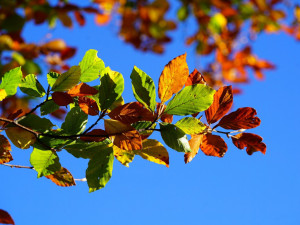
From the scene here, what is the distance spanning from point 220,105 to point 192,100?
63 millimetres

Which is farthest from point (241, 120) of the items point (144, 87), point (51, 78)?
point (51, 78)

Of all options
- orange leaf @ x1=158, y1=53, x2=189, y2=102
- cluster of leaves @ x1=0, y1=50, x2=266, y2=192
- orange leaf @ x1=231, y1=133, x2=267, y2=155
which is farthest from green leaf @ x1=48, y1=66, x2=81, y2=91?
orange leaf @ x1=231, y1=133, x2=267, y2=155

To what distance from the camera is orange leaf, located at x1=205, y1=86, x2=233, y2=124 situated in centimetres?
44

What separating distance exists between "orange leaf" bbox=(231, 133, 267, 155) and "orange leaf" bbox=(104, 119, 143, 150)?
0.15 meters

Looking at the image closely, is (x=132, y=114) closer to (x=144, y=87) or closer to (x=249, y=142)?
(x=144, y=87)

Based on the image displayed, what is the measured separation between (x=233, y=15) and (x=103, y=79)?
84.4 inches

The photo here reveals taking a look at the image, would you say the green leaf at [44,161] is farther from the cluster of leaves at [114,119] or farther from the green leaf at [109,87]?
the green leaf at [109,87]

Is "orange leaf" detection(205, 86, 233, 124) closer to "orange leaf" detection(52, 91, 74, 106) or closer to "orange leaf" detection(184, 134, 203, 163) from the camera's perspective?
"orange leaf" detection(184, 134, 203, 163)

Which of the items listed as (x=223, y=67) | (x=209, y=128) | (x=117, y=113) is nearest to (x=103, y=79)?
(x=117, y=113)

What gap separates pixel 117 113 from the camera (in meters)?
0.40

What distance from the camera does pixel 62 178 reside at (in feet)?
1.57

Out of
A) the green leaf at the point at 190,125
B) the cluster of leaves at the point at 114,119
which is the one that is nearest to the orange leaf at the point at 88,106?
the cluster of leaves at the point at 114,119

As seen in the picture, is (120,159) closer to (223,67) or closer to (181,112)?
(181,112)

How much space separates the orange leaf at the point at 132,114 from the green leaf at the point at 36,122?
0.10m
